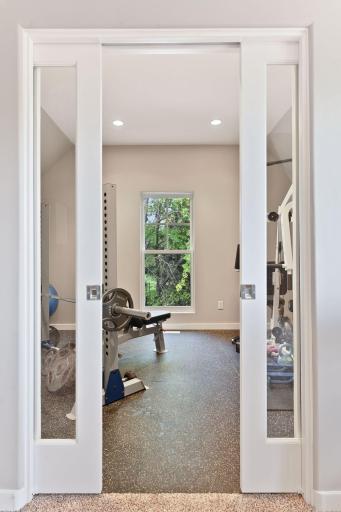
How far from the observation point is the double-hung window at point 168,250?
4.91m

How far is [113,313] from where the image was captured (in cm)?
263

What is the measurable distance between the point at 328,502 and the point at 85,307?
4.70ft

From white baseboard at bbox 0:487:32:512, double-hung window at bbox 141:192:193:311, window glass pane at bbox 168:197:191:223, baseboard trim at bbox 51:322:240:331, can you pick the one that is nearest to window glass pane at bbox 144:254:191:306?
double-hung window at bbox 141:192:193:311

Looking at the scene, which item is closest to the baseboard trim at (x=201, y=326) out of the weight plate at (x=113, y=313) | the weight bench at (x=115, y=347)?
the weight bench at (x=115, y=347)

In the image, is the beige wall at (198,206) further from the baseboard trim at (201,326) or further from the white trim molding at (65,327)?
the white trim molding at (65,327)

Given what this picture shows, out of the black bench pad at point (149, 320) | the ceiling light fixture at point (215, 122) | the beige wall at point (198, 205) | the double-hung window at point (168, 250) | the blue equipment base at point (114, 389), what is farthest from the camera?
the double-hung window at point (168, 250)

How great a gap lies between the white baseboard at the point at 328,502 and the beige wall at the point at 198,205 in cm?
342

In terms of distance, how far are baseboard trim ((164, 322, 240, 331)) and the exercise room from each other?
0.02 m

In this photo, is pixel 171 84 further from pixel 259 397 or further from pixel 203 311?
pixel 203 311

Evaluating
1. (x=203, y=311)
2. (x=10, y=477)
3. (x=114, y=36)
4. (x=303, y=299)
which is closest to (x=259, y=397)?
(x=303, y=299)

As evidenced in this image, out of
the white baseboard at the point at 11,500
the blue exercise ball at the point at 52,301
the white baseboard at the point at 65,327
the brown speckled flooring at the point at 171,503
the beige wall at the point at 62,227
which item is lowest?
the brown speckled flooring at the point at 171,503

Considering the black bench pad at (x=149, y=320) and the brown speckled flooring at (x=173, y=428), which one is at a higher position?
the black bench pad at (x=149, y=320)

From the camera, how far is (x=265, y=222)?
4.94 feet

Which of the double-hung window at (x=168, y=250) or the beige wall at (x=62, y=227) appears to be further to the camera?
the double-hung window at (x=168, y=250)
